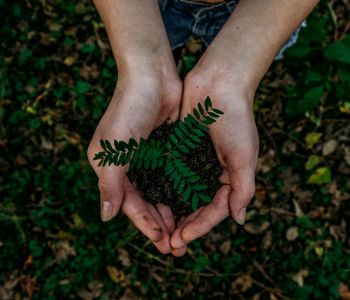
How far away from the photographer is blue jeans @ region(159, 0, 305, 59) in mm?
3094

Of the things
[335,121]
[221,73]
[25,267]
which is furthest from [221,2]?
[25,267]

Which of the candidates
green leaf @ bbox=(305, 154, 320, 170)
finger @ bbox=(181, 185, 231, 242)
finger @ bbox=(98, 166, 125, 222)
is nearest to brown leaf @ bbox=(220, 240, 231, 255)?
green leaf @ bbox=(305, 154, 320, 170)

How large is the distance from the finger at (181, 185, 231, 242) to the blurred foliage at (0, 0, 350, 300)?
1325 millimetres

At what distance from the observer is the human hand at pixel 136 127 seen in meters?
2.51

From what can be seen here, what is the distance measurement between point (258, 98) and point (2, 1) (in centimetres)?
286

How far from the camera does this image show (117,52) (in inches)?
112

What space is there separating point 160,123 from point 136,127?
337 millimetres

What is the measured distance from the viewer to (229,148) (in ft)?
8.57

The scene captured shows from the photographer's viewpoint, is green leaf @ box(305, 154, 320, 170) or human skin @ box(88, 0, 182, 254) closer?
human skin @ box(88, 0, 182, 254)

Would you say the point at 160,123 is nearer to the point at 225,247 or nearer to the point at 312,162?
the point at 225,247

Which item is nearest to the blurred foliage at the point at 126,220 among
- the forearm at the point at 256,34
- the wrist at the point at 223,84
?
the forearm at the point at 256,34

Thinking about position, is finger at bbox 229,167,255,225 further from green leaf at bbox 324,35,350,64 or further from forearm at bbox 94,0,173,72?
green leaf at bbox 324,35,350,64

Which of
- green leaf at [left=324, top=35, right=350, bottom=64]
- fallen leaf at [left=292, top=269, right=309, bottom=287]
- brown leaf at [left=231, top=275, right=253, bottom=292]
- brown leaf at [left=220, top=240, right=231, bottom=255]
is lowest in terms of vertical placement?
fallen leaf at [left=292, top=269, right=309, bottom=287]

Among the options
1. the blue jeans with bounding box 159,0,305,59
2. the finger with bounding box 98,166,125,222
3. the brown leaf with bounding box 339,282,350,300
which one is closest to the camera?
the finger with bounding box 98,166,125,222
